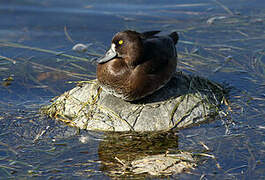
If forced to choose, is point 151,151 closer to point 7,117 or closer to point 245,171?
point 245,171

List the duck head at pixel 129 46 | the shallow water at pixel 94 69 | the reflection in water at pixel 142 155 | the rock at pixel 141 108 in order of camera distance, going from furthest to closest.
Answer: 1. the rock at pixel 141 108
2. the duck head at pixel 129 46
3. the shallow water at pixel 94 69
4. the reflection in water at pixel 142 155

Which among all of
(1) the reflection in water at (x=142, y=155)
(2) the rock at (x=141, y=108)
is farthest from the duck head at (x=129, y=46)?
(1) the reflection in water at (x=142, y=155)

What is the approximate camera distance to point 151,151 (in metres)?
4.48

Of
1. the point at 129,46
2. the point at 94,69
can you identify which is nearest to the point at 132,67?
the point at 129,46

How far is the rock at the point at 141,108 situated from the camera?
4.96 m

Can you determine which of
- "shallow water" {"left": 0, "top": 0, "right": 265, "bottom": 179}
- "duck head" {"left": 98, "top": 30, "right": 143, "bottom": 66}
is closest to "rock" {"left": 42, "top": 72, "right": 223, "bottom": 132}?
"shallow water" {"left": 0, "top": 0, "right": 265, "bottom": 179}

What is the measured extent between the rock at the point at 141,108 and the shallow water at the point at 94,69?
17 cm

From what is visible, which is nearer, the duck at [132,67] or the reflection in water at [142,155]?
the reflection in water at [142,155]

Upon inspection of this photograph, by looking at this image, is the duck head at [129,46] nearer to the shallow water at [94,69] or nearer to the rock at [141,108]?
the rock at [141,108]

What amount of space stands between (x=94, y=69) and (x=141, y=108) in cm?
186

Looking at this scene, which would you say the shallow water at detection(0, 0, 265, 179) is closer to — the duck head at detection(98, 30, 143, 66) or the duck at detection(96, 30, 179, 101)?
the duck at detection(96, 30, 179, 101)

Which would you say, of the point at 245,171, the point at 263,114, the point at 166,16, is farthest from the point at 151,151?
the point at 166,16

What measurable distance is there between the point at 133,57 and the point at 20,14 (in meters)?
4.74

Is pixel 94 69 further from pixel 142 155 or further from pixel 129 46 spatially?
pixel 142 155
